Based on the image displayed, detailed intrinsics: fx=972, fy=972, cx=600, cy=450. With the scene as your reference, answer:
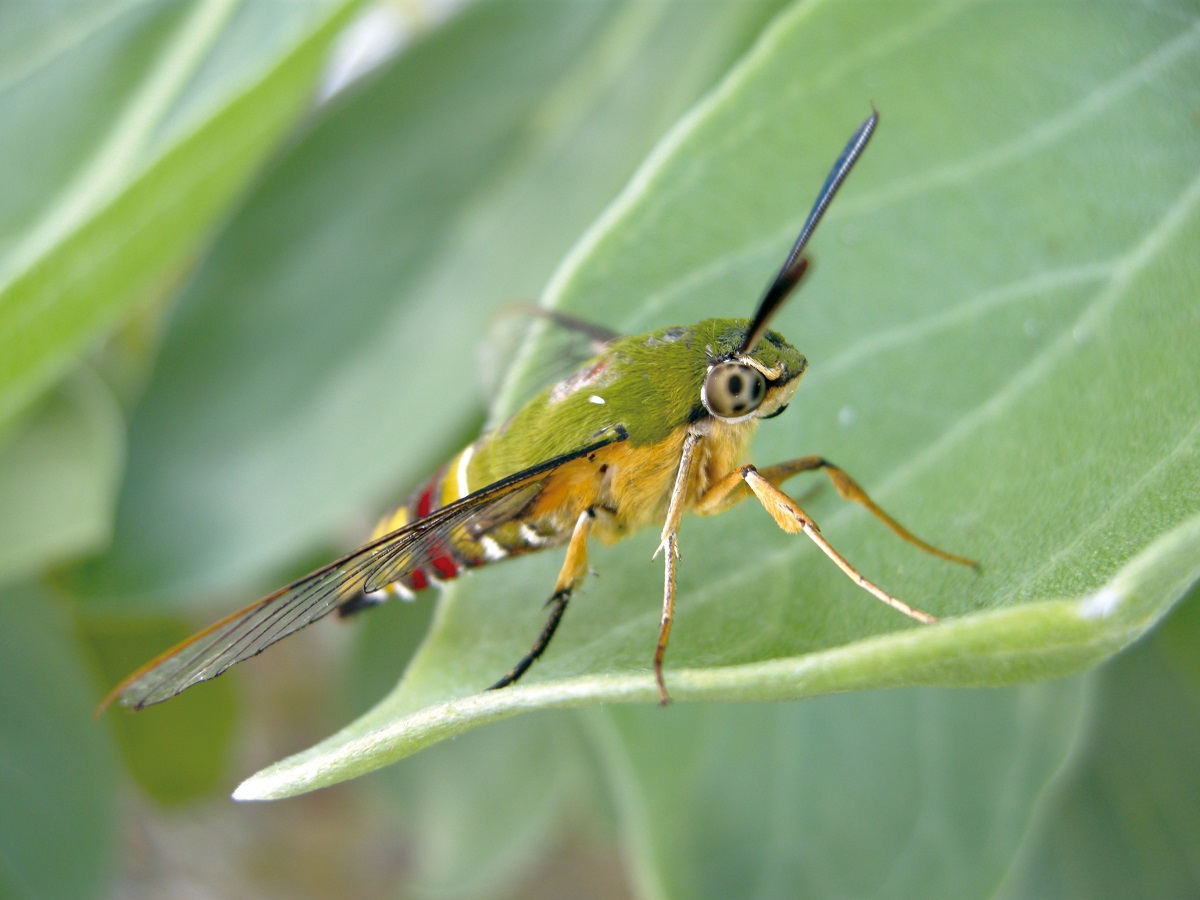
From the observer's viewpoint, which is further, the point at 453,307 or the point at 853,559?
the point at 453,307

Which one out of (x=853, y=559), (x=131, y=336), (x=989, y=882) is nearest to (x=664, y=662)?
(x=853, y=559)

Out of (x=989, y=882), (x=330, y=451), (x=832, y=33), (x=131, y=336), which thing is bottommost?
(x=989, y=882)

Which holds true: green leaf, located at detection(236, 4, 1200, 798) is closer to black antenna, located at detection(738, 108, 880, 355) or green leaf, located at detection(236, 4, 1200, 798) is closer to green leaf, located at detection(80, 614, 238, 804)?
black antenna, located at detection(738, 108, 880, 355)

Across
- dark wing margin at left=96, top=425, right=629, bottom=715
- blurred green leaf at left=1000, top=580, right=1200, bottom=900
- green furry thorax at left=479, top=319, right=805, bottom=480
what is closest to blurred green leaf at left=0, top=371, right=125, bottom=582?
dark wing margin at left=96, top=425, right=629, bottom=715

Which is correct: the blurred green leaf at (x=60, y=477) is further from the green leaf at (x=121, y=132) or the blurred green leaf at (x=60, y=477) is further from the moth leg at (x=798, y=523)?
the moth leg at (x=798, y=523)

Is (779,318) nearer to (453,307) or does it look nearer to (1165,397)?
(1165,397)

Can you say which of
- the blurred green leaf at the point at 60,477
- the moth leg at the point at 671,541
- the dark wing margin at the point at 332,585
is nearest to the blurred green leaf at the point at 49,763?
the blurred green leaf at the point at 60,477

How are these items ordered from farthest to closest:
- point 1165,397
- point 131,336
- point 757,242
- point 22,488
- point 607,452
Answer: point 131,336
point 22,488
point 607,452
point 757,242
point 1165,397
